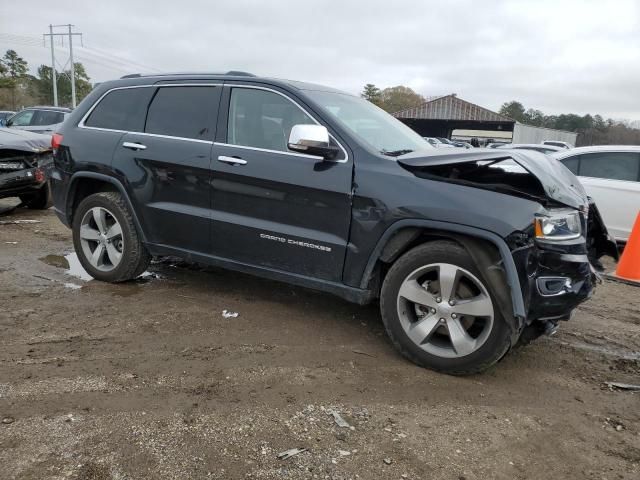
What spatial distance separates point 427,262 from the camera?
3.26m

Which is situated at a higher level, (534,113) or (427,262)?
(534,113)

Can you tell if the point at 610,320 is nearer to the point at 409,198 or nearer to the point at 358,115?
the point at 409,198

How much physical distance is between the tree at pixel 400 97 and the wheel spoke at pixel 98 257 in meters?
88.9

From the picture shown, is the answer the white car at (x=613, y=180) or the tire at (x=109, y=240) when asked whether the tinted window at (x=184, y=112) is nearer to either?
the tire at (x=109, y=240)

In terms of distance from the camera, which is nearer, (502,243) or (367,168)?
(502,243)

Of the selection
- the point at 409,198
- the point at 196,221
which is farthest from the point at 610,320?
the point at 196,221

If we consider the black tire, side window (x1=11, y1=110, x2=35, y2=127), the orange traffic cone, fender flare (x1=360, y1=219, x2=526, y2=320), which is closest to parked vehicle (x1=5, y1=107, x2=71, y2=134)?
side window (x1=11, y1=110, x2=35, y2=127)

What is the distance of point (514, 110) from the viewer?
102188 millimetres

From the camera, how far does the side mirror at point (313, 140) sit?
11.0 ft

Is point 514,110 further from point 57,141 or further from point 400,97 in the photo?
point 57,141

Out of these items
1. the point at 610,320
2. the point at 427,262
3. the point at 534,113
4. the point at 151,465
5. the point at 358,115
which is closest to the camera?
the point at 151,465

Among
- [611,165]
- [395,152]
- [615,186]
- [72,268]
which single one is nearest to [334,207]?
[395,152]

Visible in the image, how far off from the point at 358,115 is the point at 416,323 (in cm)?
174

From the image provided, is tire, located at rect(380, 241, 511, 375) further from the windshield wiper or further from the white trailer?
the white trailer
